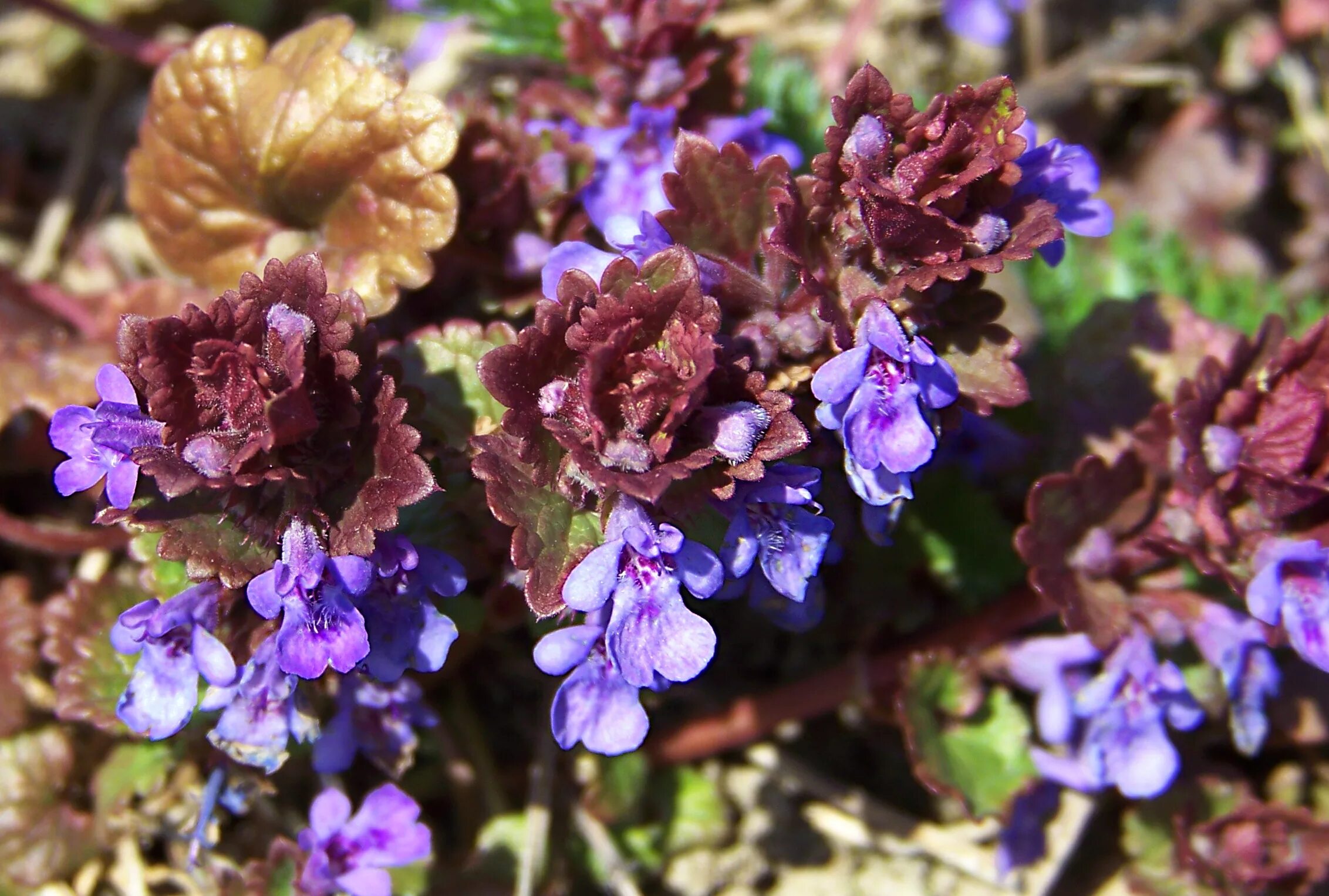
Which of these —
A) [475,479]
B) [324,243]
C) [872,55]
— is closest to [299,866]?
[475,479]

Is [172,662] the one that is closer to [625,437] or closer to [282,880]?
[282,880]

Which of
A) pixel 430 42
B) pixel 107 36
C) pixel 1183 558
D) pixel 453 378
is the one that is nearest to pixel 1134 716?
pixel 1183 558

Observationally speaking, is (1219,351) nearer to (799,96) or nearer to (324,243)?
(799,96)

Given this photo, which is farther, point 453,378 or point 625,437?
point 453,378

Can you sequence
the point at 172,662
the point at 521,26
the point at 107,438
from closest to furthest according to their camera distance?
the point at 107,438, the point at 172,662, the point at 521,26

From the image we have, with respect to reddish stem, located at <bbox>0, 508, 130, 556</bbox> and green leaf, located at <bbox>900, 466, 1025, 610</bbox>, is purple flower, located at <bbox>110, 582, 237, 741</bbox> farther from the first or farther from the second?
green leaf, located at <bbox>900, 466, 1025, 610</bbox>

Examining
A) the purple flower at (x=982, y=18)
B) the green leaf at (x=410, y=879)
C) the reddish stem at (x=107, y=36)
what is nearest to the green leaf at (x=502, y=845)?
the green leaf at (x=410, y=879)
